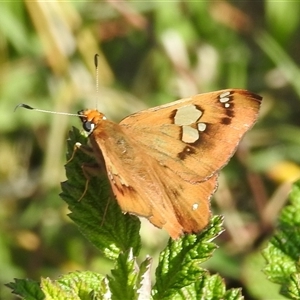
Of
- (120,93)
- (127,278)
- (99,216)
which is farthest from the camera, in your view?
(120,93)

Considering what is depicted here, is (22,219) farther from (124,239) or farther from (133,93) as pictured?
(124,239)

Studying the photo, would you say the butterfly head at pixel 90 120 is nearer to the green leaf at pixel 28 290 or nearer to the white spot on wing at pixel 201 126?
the white spot on wing at pixel 201 126

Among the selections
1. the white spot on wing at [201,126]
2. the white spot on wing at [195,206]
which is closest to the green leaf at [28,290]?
the white spot on wing at [195,206]

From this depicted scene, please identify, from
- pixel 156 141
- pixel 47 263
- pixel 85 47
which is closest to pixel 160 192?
pixel 156 141

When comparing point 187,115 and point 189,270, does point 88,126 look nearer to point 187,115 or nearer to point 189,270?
point 187,115

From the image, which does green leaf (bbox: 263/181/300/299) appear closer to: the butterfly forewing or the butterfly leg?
the butterfly forewing

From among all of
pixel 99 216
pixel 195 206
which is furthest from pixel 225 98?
pixel 99 216
